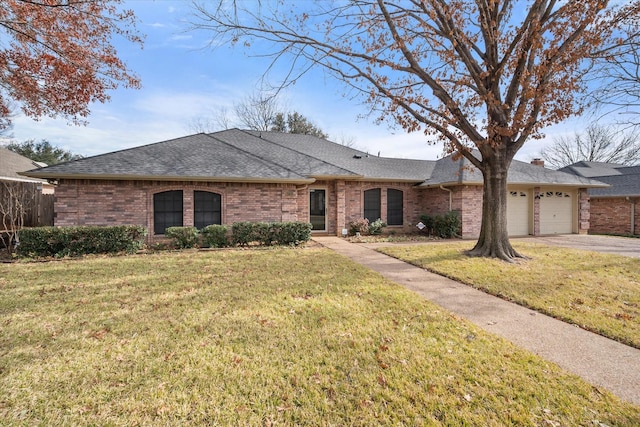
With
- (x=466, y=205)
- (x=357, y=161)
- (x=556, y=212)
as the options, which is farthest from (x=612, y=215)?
(x=357, y=161)

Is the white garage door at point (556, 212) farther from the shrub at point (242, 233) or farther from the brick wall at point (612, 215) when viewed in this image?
the shrub at point (242, 233)

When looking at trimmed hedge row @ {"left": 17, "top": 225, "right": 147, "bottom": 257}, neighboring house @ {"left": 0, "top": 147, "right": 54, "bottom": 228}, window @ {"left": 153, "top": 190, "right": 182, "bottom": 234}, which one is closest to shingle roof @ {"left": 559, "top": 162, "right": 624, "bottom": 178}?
window @ {"left": 153, "top": 190, "right": 182, "bottom": 234}

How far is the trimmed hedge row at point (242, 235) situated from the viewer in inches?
397

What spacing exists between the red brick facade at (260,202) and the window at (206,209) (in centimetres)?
18

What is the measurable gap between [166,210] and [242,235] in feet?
10.6

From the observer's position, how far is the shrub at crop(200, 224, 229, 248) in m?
10.2

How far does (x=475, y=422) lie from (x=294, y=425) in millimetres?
1443

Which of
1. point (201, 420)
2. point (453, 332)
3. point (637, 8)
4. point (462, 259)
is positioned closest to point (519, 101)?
point (637, 8)

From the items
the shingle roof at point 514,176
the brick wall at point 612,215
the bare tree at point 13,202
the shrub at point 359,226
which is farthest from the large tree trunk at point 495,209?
the bare tree at point 13,202

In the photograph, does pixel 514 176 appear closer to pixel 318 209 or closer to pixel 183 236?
pixel 318 209

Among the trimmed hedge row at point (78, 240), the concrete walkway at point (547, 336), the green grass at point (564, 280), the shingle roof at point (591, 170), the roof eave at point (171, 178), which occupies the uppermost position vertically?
the shingle roof at point (591, 170)

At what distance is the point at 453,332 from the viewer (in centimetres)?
385

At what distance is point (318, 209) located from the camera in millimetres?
14523

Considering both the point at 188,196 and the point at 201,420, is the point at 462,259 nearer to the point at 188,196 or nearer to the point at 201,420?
the point at 201,420
